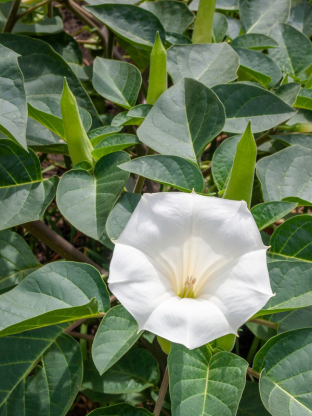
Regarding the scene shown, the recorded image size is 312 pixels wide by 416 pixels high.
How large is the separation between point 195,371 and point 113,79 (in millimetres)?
837

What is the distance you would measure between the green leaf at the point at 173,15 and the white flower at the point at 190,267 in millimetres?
866

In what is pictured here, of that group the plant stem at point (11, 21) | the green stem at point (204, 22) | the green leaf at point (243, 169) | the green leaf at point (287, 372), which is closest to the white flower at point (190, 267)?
the green leaf at point (243, 169)

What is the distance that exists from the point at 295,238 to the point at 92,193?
48 centimetres

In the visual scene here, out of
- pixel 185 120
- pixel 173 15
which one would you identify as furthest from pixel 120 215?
pixel 173 15

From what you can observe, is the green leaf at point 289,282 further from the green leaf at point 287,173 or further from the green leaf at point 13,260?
the green leaf at point 13,260

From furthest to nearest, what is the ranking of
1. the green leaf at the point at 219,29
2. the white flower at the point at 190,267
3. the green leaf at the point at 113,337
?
the green leaf at the point at 219,29 → the green leaf at the point at 113,337 → the white flower at the point at 190,267

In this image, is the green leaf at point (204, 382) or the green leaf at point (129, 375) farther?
the green leaf at point (129, 375)

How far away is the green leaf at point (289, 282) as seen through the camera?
1.03m

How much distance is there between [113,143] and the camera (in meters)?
1.23

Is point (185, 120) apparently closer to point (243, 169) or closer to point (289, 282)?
point (243, 169)

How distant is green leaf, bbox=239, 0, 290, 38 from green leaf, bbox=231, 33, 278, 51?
144 millimetres

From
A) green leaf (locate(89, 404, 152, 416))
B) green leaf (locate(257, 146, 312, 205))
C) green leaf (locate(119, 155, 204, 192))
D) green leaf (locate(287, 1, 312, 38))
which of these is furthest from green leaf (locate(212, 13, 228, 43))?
green leaf (locate(89, 404, 152, 416))

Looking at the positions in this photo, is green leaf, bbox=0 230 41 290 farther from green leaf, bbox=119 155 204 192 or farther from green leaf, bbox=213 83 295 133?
green leaf, bbox=213 83 295 133

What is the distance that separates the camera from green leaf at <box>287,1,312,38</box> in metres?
1.83
